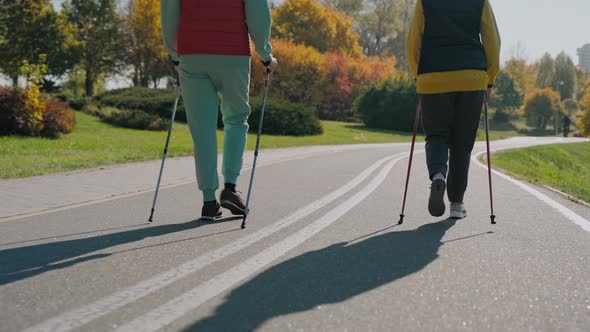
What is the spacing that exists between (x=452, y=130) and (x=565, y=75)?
114980 mm

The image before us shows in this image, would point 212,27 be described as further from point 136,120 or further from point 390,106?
point 390,106

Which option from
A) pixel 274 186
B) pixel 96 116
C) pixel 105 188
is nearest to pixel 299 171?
pixel 274 186

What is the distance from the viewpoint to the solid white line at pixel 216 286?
259 cm

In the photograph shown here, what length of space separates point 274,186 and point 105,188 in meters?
2.03

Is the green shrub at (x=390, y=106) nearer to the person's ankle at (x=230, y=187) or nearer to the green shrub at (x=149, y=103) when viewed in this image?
the green shrub at (x=149, y=103)

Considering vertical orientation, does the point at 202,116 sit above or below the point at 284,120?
above

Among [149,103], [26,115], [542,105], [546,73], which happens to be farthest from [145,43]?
[546,73]

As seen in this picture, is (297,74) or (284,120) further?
(297,74)

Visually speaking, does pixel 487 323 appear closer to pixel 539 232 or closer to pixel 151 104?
pixel 539 232

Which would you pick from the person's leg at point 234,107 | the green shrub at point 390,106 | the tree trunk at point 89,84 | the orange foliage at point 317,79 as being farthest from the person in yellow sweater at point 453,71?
the tree trunk at point 89,84

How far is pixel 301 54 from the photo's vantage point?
43844mm

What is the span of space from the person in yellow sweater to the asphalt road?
58cm

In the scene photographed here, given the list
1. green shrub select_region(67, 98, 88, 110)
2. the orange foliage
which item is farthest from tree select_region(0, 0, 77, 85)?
the orange foliage

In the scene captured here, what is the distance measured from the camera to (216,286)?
316 centimetres
